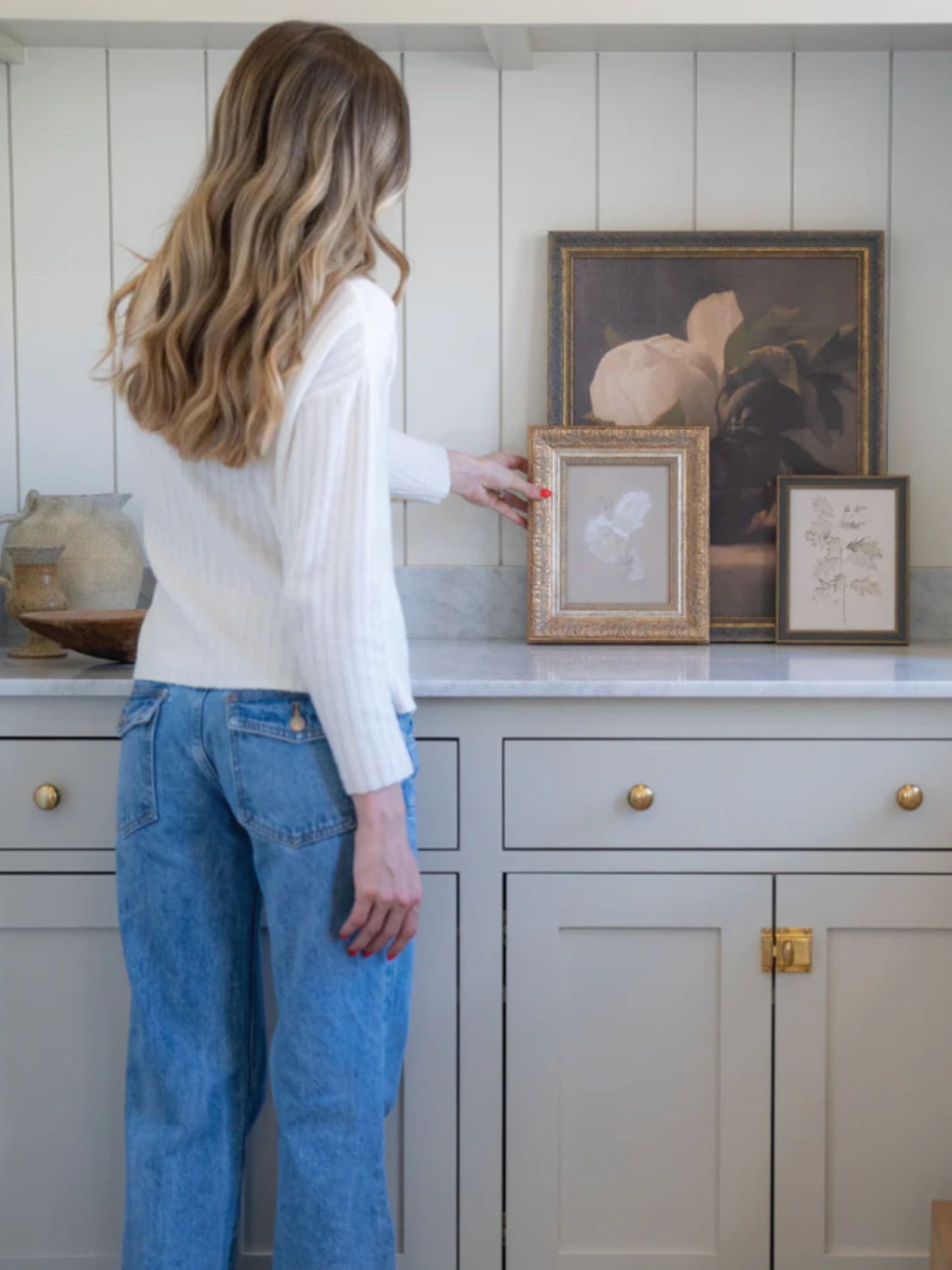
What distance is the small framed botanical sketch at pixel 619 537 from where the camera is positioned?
2.10 metres

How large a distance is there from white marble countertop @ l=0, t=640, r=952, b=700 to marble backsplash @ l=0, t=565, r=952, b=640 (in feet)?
0.59

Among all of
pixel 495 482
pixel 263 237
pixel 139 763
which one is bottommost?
pixel 139 763

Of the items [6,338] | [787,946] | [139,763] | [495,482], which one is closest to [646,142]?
[495,482]

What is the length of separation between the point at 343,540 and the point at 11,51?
1.43 meters

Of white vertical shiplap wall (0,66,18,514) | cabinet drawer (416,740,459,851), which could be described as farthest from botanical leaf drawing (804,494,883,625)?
white vertical shiplap wall (0,66,18,514)

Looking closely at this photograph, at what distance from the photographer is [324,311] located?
1170mm

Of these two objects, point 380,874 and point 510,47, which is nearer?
point 380,874

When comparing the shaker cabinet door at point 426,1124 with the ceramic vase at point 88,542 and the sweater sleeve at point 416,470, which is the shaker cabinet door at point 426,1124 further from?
the ceramic vase at point 88,542

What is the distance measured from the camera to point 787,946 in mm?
1647

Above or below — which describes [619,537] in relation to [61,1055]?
above

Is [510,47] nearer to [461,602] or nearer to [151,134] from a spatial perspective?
[151,134]

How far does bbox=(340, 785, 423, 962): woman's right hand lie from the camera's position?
1.21 meters

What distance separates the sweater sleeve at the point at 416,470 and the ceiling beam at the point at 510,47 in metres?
0.63

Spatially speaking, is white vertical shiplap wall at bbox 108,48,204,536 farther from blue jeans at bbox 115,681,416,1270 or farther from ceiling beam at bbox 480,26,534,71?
blue jeans at bbox 115,681,416,1270
